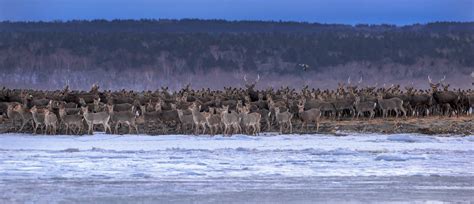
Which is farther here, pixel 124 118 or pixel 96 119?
pixel 124 118

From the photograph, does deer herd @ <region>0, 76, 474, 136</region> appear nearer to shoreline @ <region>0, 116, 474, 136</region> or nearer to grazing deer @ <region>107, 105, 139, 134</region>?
grazing deer @ <region>107, 105, 139, 134</region>

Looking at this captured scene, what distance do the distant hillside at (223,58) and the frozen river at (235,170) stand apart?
164 feet

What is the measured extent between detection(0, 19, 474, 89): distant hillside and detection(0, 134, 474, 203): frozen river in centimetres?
5005

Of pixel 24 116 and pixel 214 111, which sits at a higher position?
pixel 214 111

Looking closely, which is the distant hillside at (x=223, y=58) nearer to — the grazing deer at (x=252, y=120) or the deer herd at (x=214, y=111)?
the deer herd at (x=214, y=111)

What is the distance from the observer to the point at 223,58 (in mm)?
79562

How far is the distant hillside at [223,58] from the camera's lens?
73688 millimetres

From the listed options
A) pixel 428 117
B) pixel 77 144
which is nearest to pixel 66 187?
pixel 77 144

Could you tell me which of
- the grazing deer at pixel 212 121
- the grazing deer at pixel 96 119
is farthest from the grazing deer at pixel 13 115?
the grazing deer at pixel 212 121

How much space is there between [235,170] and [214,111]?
Result: 37.4 ft

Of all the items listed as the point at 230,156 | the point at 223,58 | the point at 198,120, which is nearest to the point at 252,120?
the point at 198,120

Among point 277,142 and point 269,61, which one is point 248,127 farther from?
point 269,61

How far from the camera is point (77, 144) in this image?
20516mm

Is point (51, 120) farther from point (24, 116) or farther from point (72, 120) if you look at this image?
point (24, 116)
